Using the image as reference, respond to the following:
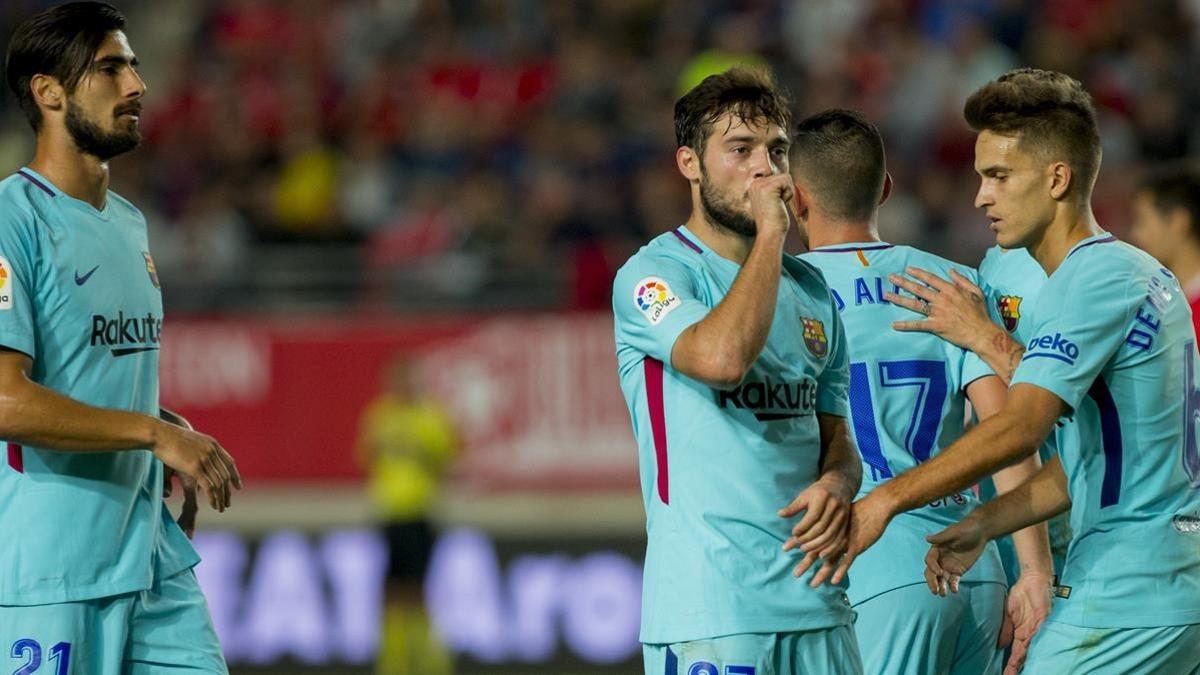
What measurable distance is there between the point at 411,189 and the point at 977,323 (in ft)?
32.1

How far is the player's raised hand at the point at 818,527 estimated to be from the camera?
4387 millimetres

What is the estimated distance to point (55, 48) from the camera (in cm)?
504

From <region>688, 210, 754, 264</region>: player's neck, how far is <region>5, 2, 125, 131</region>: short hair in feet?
6.09

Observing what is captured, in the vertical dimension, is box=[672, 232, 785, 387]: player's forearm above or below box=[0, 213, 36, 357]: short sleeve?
below

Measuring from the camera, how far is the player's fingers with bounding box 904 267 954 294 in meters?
5.20

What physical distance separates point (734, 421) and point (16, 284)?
6.63ft

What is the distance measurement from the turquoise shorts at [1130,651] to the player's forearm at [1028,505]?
14.1 inches

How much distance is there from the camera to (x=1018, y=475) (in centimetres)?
543

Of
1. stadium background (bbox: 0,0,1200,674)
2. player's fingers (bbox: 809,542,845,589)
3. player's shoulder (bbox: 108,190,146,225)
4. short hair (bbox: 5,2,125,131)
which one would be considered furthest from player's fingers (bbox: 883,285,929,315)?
stadium background (bbox: 0,0,1200,674)

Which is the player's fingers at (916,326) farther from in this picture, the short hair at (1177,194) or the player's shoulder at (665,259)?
the short hair at (1177,194)

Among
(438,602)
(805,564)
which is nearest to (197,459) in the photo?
(805,564)

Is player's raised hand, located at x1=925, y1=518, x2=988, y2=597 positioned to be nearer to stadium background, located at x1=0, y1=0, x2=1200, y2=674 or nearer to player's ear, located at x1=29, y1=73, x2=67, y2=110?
player's ear, located at x1=29, y1=73, x2=67, y2=110

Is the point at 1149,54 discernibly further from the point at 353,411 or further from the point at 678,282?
the point at 678,282

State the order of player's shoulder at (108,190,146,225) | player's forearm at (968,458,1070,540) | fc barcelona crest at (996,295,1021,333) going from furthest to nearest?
fc barcelona crest at (996,295,1021,333)
player's shoulder at (108,190,146,225)
player's forearm at (968,458,1070,540)
